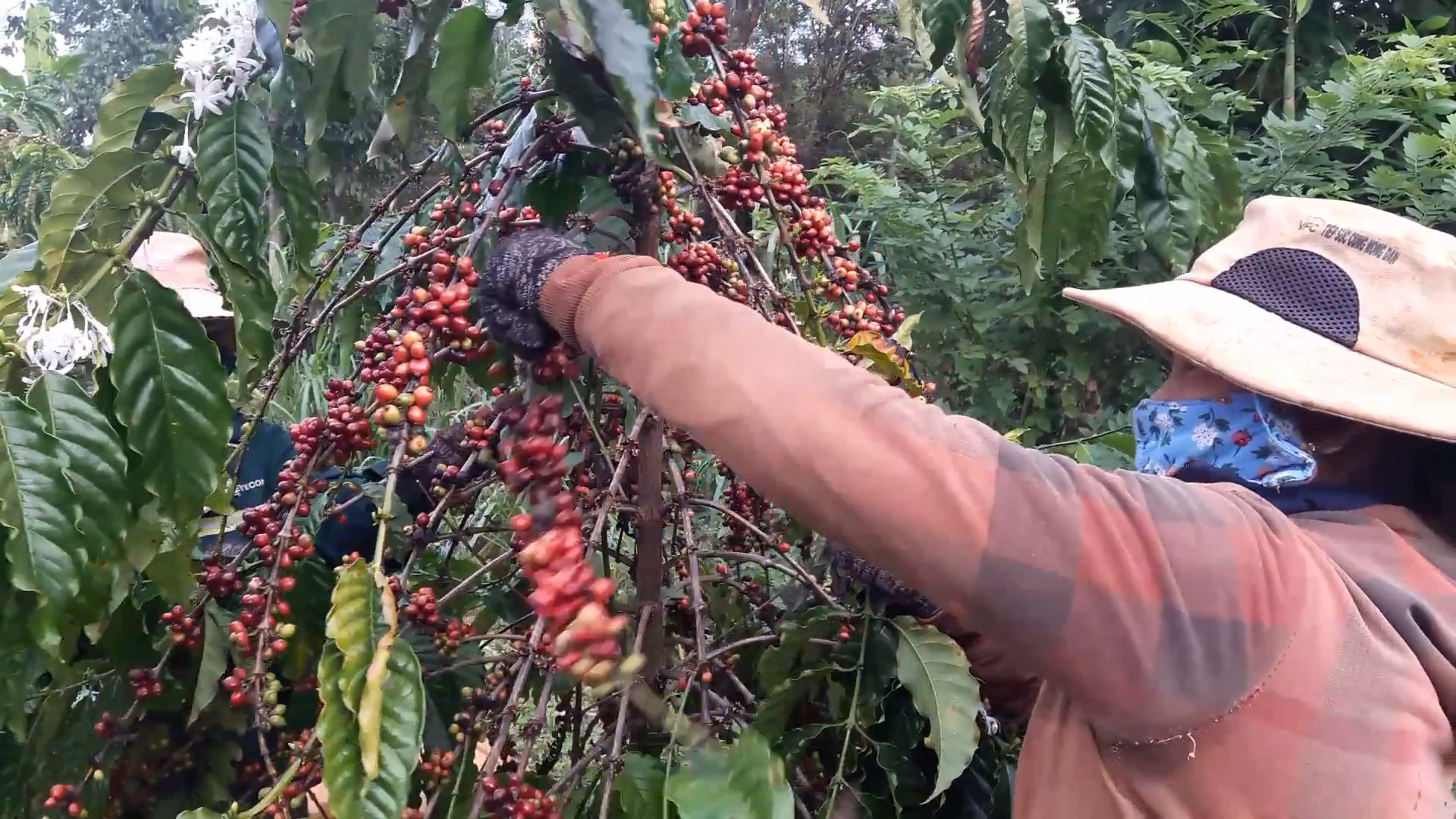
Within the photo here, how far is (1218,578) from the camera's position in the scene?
70cm

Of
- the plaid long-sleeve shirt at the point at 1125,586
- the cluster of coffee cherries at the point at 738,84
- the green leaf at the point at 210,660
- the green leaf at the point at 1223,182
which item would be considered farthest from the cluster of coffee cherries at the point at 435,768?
the green leaf at the point at 1223,182

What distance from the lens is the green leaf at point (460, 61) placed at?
0.85 metres

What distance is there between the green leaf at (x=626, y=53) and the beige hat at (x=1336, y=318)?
19.9 inches

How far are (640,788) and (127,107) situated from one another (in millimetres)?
817

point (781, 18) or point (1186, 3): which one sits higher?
point (1186, 3)

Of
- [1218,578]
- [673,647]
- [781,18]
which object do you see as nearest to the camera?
[1218,578]

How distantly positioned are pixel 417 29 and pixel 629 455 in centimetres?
49

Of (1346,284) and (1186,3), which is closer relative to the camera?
(1346,284)

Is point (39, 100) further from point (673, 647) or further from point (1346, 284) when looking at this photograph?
point (1346, 284)

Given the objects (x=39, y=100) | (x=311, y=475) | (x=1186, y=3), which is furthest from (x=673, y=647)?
(x=39, y=100)

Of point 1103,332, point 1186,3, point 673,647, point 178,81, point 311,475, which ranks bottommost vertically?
point 1103,332

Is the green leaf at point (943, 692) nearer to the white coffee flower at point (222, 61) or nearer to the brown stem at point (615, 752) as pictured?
the brown stem at point (615, 752)

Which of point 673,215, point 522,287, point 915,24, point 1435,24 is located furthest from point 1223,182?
point 1435,24

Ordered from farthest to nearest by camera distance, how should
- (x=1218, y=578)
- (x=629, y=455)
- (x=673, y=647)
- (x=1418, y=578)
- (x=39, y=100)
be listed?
(x=39, y=100), (x=673, y=647), (x=629, y=455), (x=1418, y=578), (x=1218, y=578)
